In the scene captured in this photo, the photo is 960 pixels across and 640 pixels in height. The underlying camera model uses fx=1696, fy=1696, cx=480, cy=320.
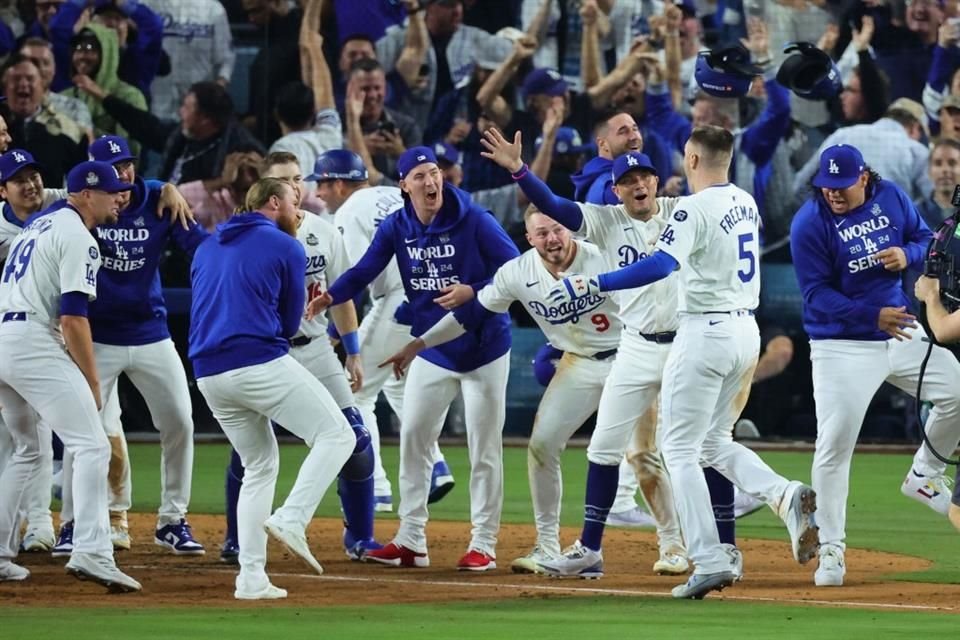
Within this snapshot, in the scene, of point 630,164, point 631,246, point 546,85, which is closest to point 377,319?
point 631,246

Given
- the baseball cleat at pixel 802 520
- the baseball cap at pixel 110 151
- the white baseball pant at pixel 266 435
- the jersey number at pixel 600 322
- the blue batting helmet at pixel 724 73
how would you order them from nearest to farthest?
the white baseball pant at pixel 266 435, the baseball cleat at pixel 802 520, the jersey number at pixel 600 322, the baseball cap at pixel 110 151, the blue batting helmet at pixel 724 73

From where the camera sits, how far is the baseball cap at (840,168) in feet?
29.0

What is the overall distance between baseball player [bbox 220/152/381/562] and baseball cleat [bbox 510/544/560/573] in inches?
37.7

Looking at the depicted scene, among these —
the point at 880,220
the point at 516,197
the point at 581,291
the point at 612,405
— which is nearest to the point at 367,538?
the point at 612,405

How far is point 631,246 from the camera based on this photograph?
9227 millimetres

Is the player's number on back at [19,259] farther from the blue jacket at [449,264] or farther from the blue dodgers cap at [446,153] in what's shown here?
the blue dodgers cap at [446,153]

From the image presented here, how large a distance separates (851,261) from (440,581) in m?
2.78

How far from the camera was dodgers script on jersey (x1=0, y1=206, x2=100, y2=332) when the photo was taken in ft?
27.4

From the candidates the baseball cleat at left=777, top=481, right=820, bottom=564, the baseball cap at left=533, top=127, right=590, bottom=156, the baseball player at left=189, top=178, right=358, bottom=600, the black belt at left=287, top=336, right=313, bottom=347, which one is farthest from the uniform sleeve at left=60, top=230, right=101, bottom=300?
the baseball cap at left=533, top=127, right=590, bottom=156

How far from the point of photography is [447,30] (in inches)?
719

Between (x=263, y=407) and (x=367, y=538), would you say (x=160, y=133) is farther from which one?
(x=263, y=407)

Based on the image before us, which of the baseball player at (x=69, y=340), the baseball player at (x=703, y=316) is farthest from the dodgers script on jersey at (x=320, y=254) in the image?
the baseball player at (x=703, y=316)

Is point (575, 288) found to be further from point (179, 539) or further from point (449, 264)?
point (179, 539)

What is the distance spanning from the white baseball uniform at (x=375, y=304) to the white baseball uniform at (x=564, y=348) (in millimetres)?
2886
